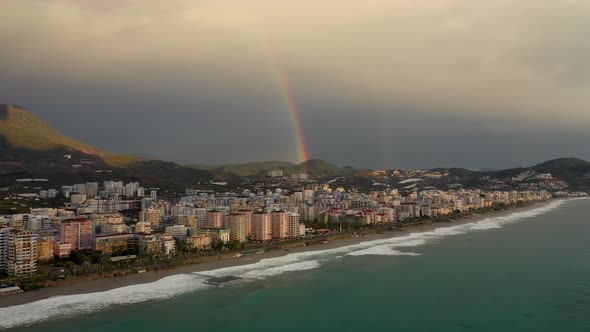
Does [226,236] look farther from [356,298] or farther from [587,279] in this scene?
[587,279]

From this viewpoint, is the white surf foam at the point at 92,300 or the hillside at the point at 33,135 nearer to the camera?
the white surf foam at the point at 92,300

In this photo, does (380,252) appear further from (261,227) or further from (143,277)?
(143,277)

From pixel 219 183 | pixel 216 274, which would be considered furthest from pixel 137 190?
pixel 216 274

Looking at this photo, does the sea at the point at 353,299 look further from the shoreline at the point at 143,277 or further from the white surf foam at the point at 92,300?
the shoreline at the point at 143,277

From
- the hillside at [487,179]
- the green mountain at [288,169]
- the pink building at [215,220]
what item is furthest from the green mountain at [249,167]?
the pink building at [215,220]

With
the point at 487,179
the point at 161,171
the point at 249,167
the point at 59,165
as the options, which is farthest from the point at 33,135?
the point at 487,179
